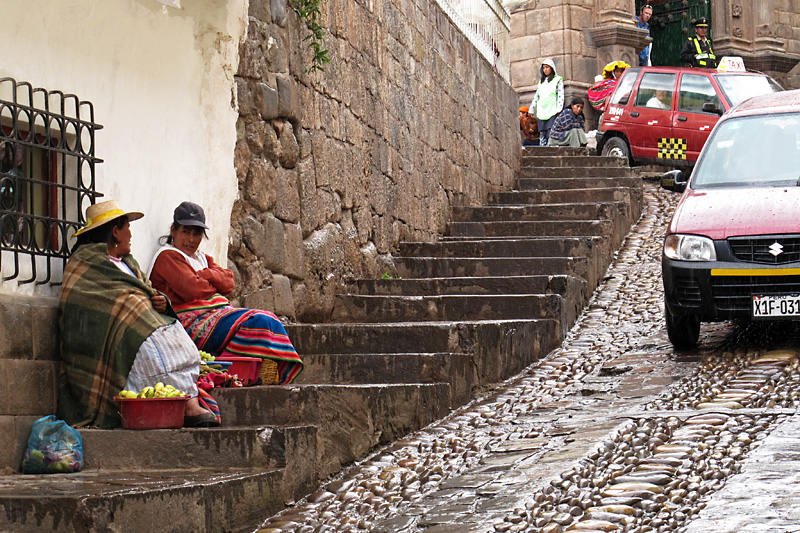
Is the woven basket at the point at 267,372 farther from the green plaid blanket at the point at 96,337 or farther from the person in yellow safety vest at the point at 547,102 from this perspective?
the person in yellow safety vest at the point at 547,102

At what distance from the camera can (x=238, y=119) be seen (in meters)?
8.37

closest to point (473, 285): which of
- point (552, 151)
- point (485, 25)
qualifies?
point (485, 25)

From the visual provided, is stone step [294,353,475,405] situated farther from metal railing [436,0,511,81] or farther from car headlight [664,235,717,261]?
metal railing [436,0,511,81]

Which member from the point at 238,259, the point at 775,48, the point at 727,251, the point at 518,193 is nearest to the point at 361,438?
the point at 238,259

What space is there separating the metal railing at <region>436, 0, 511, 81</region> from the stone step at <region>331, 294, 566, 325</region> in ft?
15.6

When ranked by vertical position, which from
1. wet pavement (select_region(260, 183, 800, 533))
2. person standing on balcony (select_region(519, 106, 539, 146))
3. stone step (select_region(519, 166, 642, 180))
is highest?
person standing on balcony (select_region(519, 106, 539, 146))

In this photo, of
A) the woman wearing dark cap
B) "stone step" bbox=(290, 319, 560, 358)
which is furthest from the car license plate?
the woman wearing dark cap

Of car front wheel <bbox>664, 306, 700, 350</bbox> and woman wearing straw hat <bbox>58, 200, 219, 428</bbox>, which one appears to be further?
car front wheel <bbox>664, 306, 700, 350</bbox>

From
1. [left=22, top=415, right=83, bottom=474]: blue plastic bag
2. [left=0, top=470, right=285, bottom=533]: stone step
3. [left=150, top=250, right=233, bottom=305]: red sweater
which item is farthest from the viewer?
[left=150, top=250, right=233, bottom=305]: red sweater

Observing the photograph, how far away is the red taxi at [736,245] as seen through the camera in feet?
29.2

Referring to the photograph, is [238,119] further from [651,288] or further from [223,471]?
[651,288]

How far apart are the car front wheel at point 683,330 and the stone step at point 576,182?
21.4 feet

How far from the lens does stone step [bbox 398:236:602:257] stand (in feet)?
39.4

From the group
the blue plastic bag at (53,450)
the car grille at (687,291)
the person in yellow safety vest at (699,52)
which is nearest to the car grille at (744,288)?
the car grille at (687,291)
